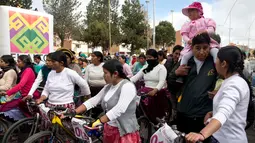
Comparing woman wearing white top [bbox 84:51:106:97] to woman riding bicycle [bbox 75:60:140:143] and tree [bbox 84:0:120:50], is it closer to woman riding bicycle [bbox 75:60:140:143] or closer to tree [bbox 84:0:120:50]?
woman riding bicycle [bbox 75:60:140:143]

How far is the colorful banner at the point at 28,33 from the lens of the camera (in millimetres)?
8258

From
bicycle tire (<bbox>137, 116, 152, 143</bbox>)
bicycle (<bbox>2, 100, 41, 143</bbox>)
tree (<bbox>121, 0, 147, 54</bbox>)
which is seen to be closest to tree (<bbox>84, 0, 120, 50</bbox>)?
tree (<bbox>121, 0, 147, 54</bbox>)

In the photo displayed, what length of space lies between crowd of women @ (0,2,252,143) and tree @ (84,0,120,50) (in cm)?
2697

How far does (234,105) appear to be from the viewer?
190 cm

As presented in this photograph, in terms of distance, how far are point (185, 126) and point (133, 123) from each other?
571 mm

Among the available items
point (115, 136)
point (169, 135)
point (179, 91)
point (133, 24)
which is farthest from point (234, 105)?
point (133, 24)

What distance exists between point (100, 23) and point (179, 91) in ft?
100

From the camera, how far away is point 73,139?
3396mm

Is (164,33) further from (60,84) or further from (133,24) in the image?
(60,84)

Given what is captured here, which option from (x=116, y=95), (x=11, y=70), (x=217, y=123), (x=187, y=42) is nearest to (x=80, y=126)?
(x=116, y=95)

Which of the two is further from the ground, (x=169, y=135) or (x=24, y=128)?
(x=169, y=135)

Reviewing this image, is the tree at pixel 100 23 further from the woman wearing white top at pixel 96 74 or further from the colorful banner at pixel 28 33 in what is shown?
the woman wearing white top at pixel 96 74

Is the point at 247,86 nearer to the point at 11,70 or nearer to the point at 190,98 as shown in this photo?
the point at 190,98

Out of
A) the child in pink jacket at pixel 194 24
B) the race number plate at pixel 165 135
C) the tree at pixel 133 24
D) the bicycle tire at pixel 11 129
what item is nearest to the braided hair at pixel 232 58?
the race number plate at pixel 165 135
